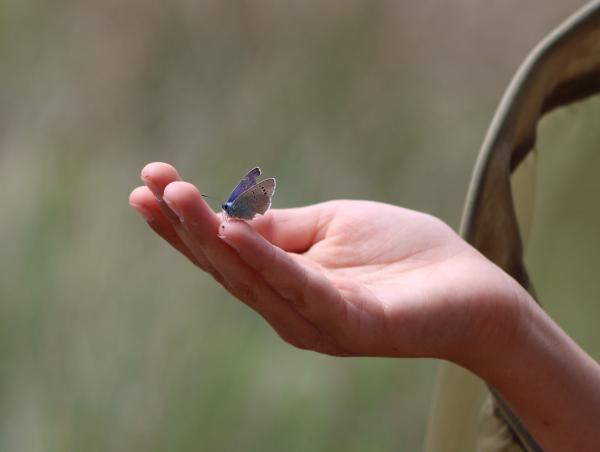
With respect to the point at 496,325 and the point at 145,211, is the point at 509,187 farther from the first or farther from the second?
the point at 145,211

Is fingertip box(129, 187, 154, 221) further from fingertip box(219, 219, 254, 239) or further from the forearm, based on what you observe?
the forearm

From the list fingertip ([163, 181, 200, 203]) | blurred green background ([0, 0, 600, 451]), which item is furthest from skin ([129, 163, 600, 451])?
blurred green background ([0, 0, 600, 451])

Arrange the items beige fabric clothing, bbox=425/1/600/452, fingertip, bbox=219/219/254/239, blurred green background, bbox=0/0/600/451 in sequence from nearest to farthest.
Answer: fingertip, bbox=219/219/254/239, beige fabric clothing, bbox=425/1/600/452, blurred green background, bbox=0/0/600/451

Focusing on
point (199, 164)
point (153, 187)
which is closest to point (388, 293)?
point (153, 187)

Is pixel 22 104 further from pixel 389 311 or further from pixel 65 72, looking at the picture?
pixel 389 311

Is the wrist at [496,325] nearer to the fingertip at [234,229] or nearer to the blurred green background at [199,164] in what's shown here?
the fingertip at [234,229]

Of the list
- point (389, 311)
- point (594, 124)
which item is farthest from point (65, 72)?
point (389, 311)

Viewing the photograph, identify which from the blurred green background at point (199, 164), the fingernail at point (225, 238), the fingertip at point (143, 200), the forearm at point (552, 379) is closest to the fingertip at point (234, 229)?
the fingernail at point (225, 238)
